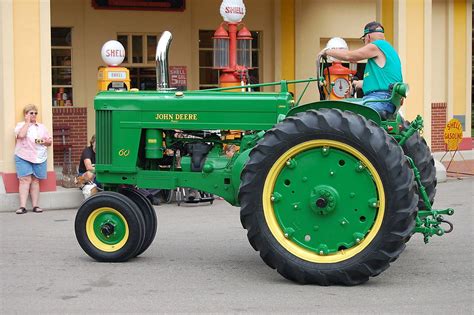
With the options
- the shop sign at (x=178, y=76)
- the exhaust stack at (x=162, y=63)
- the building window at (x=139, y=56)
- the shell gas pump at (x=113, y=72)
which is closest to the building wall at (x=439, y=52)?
the shop sign at (x=178, y=76)

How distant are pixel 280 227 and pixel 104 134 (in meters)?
2.05

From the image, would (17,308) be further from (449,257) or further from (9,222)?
(9,222)

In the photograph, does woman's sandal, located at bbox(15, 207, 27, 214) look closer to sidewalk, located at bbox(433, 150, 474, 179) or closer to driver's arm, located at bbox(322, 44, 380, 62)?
driver's arm, located at bbox(322, 44, 380, 62)

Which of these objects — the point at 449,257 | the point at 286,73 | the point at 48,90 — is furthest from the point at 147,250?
the point at 286,73

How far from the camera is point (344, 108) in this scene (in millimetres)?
7477

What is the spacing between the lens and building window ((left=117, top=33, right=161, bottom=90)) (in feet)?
58.0

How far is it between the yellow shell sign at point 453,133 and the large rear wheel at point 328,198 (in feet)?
33.6

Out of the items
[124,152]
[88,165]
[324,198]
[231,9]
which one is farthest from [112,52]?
[324,198]

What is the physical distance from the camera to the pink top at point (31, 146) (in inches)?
484

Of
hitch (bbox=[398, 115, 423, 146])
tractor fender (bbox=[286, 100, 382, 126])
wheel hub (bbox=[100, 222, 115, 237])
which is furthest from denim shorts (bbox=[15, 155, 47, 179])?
hitch (bbox=[398, 115, 423, 146])

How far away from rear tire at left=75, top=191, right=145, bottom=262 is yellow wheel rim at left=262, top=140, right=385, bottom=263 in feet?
4.67

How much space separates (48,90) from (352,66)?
841cm

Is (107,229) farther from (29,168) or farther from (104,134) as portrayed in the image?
(29,168)

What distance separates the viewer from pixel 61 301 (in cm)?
680
